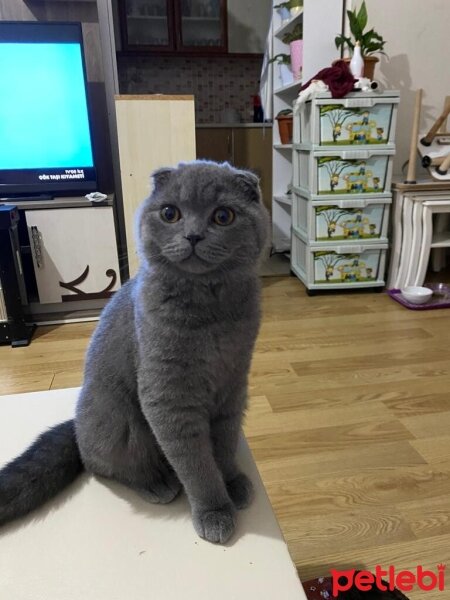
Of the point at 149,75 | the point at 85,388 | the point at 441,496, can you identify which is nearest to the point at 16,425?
the point at 85,388

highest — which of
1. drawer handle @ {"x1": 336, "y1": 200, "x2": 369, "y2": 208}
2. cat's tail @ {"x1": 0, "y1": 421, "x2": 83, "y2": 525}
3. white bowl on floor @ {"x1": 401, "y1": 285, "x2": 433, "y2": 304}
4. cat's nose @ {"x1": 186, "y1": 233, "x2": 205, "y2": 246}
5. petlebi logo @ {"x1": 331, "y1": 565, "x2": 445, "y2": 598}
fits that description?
cat's nose @ {"x1": 186, "y1": 233, "x2": 205, "y2": 246}

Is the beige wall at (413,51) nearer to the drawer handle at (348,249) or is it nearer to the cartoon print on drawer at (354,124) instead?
the cartoon print on drawer at (354,124)

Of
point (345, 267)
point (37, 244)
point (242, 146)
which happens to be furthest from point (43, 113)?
point (345, 267)

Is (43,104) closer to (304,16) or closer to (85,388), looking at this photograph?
(304,16)

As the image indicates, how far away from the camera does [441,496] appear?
1001mm

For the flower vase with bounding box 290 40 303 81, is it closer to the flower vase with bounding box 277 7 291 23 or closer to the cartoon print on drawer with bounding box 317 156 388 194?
the flower vase with bounding box 277 7 291 23

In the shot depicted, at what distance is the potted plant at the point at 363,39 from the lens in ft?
6.43

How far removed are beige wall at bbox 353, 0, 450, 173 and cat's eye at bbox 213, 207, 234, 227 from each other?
2.28 m

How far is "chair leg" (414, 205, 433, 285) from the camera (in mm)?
2045

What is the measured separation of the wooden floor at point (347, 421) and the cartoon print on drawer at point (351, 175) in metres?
0.56

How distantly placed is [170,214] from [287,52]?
2.65m

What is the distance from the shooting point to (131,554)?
47 cm

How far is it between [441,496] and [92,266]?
1588 millimetres

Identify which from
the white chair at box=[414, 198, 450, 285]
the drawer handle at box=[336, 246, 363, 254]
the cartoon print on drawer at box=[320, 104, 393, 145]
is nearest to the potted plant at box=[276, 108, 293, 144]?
the cartoon print on drawer at box=[320, 104, 393, 145]
